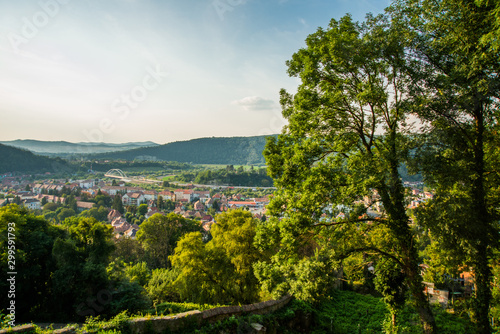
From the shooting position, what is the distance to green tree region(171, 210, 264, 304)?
39.1 ft

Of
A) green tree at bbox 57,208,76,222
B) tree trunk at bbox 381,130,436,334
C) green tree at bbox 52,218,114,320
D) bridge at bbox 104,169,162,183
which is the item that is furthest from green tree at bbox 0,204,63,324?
bridge at bbox 104,169,162,183

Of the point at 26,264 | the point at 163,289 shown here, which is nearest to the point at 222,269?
the point at 163,289

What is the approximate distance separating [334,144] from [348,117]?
2.52ft

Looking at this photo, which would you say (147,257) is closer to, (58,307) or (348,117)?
(58,307)

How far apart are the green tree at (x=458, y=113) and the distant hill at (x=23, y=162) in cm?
16181

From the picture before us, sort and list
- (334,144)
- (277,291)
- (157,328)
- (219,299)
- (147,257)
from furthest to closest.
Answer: (147,257) < (219,299) < (334,144) < (277,291) < (157,328)

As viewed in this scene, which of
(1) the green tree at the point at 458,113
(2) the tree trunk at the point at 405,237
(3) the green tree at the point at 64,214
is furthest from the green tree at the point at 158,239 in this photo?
(3) the green tree at the point at 64,214

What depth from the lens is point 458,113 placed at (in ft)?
20.5

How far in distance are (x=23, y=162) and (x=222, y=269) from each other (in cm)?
16001

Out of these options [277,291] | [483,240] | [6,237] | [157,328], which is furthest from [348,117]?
[6,237]

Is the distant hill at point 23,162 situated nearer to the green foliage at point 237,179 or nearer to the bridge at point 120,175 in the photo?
the bridge at point 120,175

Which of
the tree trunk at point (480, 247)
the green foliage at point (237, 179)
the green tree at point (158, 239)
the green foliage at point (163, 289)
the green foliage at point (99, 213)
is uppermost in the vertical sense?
the tree trunk at point (480, 247)

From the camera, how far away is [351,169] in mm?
6375

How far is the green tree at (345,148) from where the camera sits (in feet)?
20.4
